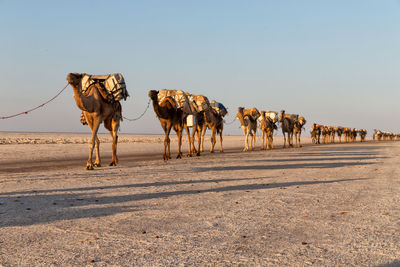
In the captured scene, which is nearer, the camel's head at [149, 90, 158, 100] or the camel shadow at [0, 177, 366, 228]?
the camel shadow at [0, 177, 366, 228]

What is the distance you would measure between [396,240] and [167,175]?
9.11 m

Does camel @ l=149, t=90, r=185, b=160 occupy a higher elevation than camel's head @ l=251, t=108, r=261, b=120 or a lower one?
lower

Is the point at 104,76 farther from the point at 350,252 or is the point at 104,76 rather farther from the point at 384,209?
the point at 350,252

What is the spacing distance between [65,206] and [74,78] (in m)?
8.12

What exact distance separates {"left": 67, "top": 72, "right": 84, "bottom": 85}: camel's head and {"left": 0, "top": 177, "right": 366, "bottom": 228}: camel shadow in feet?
19.7

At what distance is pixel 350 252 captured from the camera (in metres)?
5.11

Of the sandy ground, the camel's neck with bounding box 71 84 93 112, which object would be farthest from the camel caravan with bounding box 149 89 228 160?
the sandy ground

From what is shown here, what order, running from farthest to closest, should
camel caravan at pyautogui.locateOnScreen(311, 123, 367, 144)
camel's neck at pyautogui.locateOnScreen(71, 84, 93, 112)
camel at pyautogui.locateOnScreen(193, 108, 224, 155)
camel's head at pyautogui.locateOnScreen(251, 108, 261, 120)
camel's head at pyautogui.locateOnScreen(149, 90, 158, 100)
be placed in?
camel caravan at pyautogui.locateOnScreen(311, 123, 367, 144) → camel's head at pyautogui.locateOnScreen(251, 108, 261, 120) → camel at pyautogui.locateOnScreen(193, 108, 224, 155) → camel's head at pyautogui.locateOnScreen(149, 90, 158, 100) → camel's neck at pyautogui.locateOnScreen(71, 84, 93, 112)

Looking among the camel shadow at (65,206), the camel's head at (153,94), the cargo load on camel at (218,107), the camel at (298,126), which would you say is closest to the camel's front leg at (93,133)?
the camel's head at (153,94)

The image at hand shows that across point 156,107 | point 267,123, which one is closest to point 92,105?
point 156,107

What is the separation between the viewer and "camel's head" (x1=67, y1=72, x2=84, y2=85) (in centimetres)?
1492

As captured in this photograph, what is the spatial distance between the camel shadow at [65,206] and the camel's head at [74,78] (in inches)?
237

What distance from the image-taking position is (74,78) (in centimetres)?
1513

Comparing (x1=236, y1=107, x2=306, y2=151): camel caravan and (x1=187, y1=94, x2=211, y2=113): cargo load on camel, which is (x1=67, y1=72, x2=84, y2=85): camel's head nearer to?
(x1=187, y1=94, x2=211, y2=113): cargo load on camel
